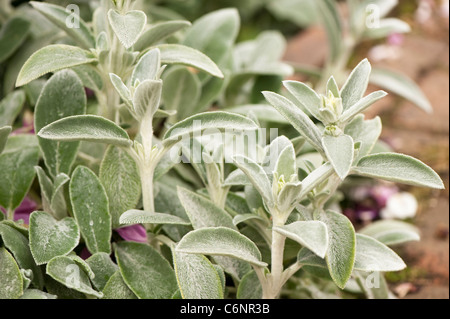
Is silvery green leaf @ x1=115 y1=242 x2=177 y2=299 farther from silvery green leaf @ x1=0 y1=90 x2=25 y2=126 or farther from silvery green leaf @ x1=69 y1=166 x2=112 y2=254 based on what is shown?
silvery green leaf @ x1=0 y1=90 x2=25 y2=126

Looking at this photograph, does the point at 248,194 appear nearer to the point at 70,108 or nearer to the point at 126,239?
the point at 126,239

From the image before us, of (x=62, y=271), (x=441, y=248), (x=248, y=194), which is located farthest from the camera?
(x=441, y=248)

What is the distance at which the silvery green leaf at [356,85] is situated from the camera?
81cm

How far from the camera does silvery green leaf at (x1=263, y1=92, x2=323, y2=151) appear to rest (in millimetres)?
762

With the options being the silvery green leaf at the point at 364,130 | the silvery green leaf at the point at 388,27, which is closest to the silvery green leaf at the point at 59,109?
the silvery green leaf at the point at 364,130

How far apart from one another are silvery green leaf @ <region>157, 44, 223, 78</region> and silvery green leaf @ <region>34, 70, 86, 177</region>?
0.16 meters

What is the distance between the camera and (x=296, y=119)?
30.1 inches

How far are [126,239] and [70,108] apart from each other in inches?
9.3

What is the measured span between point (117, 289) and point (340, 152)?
383 mm

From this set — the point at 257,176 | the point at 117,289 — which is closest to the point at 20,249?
the point at 117,289

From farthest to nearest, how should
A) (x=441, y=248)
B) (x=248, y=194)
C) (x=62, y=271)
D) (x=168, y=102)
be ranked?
1. (x=441, y=248)
2. (x=168, y=102)
3. (x=248, y=194)
4. (x=62, y=271)

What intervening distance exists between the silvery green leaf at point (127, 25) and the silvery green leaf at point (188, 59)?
9 centimetres
